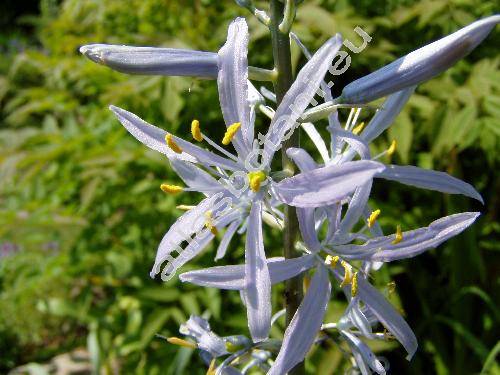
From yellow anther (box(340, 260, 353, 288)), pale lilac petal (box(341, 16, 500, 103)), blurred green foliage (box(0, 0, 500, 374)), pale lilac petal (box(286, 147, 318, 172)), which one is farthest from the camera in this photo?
blurred green foliage (box(0, 0, 500, 374))

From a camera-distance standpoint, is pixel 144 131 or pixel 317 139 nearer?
pixel 144 131

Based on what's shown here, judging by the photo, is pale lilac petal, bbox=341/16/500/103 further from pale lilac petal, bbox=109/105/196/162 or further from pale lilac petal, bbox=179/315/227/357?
pale lilac petal, bbox=179/315/227/357

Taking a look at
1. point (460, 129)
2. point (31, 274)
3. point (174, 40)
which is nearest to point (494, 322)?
point (460, 129)

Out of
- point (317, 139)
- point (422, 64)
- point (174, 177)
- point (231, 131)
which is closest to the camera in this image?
point (422, 64)

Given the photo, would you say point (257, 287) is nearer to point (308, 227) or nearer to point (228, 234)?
point (308, 227)

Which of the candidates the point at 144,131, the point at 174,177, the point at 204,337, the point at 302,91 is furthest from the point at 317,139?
the point at 174,177

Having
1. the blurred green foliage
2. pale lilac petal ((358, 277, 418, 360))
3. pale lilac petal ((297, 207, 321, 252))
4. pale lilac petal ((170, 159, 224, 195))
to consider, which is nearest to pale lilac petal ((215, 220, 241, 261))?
pale lilac petal ((170, 159, 224, 195))

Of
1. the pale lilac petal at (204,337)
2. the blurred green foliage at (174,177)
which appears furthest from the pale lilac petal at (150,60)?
the blurred green foliage at (174,177)

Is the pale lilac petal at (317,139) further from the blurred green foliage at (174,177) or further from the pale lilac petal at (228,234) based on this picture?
the blurred green foliage at (174,177)
